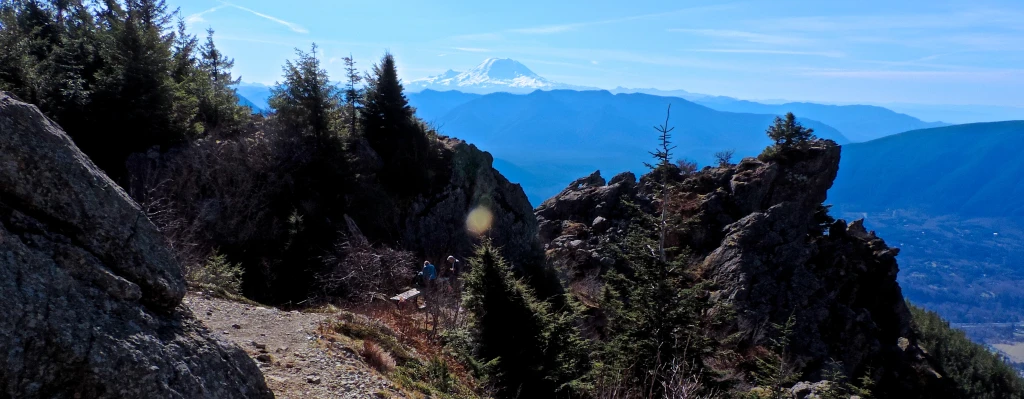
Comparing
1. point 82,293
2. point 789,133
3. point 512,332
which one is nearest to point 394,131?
point 512,332

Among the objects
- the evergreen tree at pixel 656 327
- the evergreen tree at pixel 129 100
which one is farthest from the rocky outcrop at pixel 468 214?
the evergreen tree at pixel 656 327

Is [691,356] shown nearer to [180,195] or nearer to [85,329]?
[85,329]

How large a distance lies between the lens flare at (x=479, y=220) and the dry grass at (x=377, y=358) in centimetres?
1490

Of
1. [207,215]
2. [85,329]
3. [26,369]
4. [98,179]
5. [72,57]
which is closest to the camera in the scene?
[26,369]

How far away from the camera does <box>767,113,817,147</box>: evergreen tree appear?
30.1m

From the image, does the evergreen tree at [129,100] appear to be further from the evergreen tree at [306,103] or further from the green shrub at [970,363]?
the green shrub at [970,363]

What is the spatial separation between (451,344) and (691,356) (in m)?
5.31

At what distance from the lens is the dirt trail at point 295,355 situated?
680 centimetres

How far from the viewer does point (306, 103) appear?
21641mm

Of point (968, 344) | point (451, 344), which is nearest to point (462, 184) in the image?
point (451, 344)

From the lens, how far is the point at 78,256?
371 cm

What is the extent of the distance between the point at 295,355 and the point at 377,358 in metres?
1.26

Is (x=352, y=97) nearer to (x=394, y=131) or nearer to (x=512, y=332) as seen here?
(x=394, y=131)

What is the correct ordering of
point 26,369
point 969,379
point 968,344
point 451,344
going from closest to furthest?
point 26,369, point 451,344, point 969,379, point 968,344
